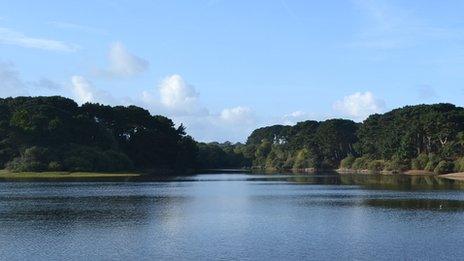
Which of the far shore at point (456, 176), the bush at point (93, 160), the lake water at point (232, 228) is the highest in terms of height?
the bush at point (93, 160)

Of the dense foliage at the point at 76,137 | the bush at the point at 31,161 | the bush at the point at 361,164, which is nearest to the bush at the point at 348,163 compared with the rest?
the bush at the point at 361,164

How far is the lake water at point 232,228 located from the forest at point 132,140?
64.3 meters

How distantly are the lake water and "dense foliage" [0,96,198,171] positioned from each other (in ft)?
204

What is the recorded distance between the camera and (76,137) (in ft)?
463

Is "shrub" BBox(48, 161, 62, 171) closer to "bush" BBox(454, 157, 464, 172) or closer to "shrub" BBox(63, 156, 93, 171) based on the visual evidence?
"shrub" BBox(63, 156, 93, 171)

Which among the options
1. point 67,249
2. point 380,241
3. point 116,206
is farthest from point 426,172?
point 67,249

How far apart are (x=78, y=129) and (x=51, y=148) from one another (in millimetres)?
10903

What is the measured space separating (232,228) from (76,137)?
105 meters

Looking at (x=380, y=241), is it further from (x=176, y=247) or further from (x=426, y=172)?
(x=426, y=172)

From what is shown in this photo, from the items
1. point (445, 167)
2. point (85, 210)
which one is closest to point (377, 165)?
point (445, 167)

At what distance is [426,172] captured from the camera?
14675cm

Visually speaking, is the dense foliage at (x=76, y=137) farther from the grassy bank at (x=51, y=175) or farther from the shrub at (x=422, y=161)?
the shrub at (x=422, y=161)

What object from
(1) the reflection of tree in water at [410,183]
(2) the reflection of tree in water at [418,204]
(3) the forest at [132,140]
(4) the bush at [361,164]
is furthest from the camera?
(4) the bush at [361,164]

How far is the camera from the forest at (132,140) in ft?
431
